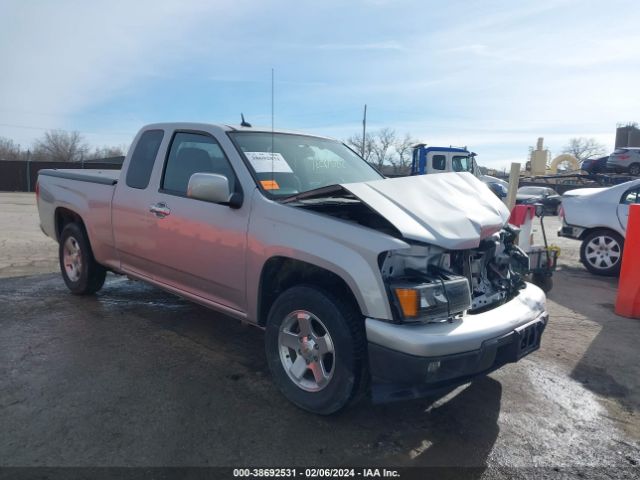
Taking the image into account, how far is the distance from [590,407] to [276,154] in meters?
2.95

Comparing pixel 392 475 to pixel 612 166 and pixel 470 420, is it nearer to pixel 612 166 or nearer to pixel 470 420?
pixel 470 420

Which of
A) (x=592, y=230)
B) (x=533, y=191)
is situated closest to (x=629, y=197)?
(x=592, y=230)

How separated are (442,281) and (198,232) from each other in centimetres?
195

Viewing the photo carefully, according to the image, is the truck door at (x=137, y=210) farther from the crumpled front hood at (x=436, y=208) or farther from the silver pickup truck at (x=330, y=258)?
the crumpled front hood at (x=436, y=208)

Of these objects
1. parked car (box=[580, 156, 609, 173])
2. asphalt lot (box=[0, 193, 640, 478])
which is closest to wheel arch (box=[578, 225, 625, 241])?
asphalt lot (box=[0, 193, 640, 478])

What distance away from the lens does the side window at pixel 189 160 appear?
13.3 feet

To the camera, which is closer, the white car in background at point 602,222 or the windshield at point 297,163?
the windshield at point 297,163

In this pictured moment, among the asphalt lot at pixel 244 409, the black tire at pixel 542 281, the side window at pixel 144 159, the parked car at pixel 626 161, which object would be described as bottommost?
the asphalt lot at pixel 244 409

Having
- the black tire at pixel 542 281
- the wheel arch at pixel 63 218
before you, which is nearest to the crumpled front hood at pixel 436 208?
the black tire at pixel 542 281

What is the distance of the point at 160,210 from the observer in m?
4.25

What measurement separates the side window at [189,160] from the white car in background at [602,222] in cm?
699

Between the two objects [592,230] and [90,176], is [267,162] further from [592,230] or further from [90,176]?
[592,230]

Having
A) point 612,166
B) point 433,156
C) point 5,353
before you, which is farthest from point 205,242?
point 612,166

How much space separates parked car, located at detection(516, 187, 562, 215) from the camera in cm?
2165
